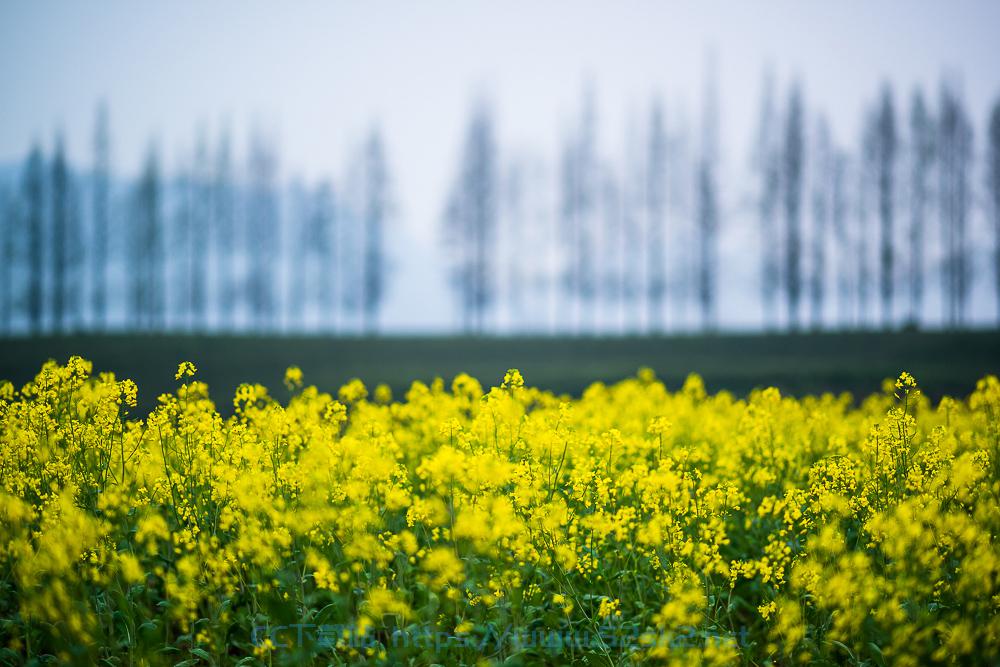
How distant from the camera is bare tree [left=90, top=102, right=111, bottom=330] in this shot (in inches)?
1313

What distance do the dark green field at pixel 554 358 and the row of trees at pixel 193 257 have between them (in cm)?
899

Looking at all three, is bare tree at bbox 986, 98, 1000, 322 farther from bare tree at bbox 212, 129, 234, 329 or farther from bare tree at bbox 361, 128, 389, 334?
bare tree at bbox 212, 129, 234, 329

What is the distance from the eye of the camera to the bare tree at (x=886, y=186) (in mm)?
27250

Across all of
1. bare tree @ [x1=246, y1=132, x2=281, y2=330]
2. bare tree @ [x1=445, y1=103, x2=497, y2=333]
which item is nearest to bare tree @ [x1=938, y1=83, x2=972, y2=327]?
bare tree @ [x1=445, y1=103, x2=497, y2=333]

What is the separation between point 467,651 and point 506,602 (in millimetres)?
482

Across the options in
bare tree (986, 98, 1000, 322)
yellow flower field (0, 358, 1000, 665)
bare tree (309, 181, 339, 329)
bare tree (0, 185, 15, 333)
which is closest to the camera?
yellow flower field (0, 358, 1000, 665)

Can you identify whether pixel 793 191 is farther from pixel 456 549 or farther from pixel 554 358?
pixel 456 549

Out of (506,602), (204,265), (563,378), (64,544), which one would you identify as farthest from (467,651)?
(204,265)

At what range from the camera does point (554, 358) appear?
73.9 feet

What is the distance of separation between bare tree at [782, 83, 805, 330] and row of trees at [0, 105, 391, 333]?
721 inches

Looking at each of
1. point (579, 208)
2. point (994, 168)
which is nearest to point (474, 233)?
point (579, 208)

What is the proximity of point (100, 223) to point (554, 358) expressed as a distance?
83.2ft

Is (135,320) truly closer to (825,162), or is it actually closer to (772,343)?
(772,343)

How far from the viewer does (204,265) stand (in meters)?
33.6
